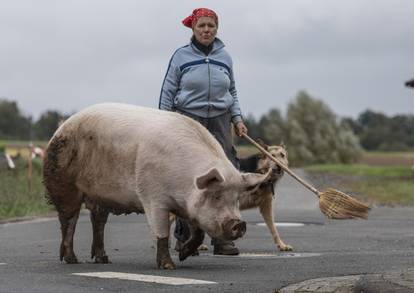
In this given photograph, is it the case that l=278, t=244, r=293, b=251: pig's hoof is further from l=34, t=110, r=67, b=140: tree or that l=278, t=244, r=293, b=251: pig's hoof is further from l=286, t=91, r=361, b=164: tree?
l=286, t=91, r=361, b=164: tree

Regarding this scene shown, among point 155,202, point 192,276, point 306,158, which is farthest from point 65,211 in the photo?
point 306,158

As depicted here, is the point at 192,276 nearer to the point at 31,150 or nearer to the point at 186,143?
the point at 186,143

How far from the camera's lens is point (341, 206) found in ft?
34.1

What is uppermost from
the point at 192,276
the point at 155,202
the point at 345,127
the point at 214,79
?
the point at 345,127

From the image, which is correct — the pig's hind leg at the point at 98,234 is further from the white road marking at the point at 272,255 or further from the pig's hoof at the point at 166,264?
the white road marking at the point at 272,255

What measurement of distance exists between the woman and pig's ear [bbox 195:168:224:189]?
2254mm

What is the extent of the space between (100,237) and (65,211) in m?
0.42

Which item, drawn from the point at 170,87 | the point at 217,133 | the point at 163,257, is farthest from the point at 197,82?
the point at 163,257


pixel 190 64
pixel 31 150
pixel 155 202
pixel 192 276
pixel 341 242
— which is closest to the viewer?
pixel 192 276

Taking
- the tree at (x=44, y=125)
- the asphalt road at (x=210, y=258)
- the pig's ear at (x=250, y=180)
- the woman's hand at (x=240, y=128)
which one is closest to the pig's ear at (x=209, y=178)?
the pig's ear at (x=250, y=180)

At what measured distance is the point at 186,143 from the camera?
9461 millimetres

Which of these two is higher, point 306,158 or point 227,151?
point 306,158

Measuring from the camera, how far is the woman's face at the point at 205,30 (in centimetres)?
1109

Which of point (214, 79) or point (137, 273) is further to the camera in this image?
point (214, 79)
